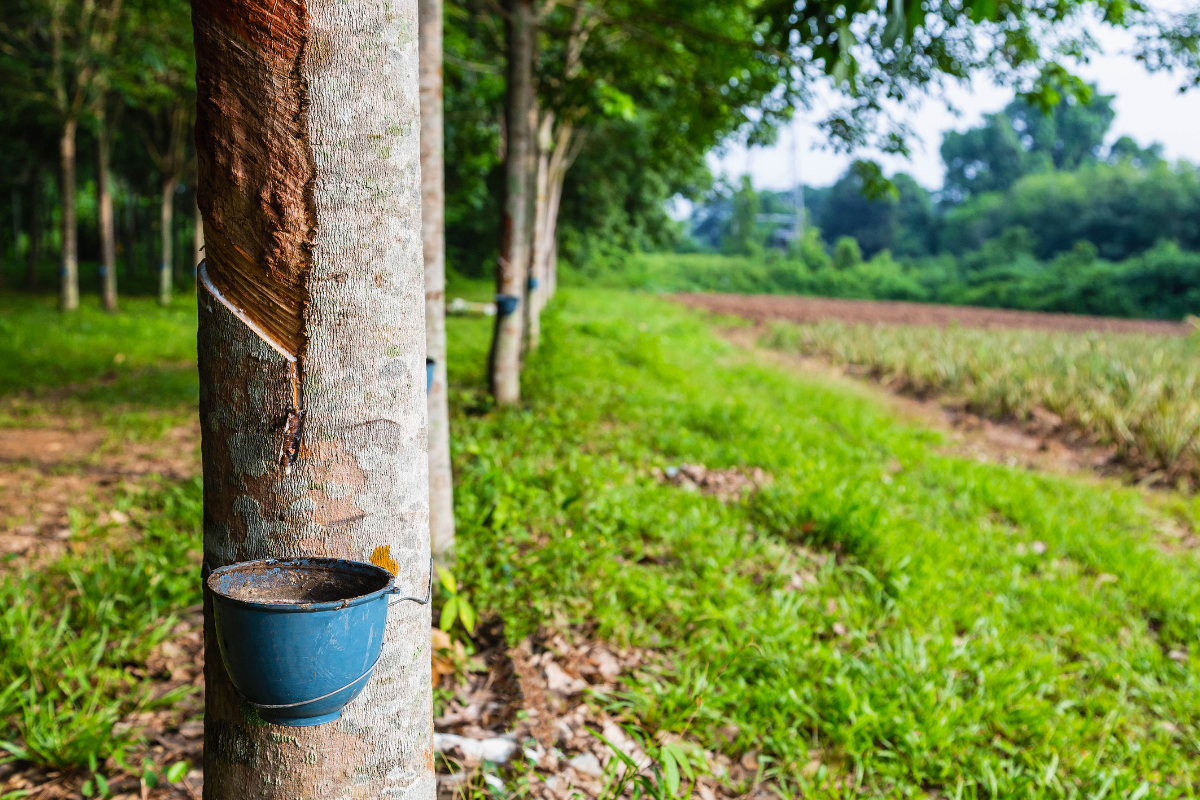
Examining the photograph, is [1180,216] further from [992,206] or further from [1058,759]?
[1058,759]

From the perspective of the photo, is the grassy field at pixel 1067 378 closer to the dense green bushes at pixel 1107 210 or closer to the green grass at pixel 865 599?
the green grass at pixel 865 599

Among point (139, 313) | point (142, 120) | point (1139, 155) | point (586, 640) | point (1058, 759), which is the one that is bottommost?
point (1058, 759)

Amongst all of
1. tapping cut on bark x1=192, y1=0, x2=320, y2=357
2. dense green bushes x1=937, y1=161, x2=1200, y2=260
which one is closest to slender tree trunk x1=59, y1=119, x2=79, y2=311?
tapping cut on bark x1=192, y1=0, x2=320, y2=357

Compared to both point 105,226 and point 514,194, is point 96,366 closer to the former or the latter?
point 514,194

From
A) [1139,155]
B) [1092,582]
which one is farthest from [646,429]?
[1139,155]

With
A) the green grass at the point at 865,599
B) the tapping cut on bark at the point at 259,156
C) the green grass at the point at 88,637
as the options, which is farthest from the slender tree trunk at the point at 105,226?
the tapping cut on bark at the point at 259,156

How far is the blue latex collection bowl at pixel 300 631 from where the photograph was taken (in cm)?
111

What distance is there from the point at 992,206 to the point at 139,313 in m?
48.6

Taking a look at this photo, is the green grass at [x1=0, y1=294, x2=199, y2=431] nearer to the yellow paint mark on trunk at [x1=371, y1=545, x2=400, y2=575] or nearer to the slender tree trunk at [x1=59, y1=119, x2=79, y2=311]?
the slender tree trunk at [x1=59, y1=119, x2=79, y2=311]

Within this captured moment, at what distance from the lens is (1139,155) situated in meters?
54.9

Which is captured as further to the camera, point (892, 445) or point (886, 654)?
point (892, 445)

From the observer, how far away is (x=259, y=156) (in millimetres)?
1209

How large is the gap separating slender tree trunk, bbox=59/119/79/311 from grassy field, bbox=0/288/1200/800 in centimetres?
887

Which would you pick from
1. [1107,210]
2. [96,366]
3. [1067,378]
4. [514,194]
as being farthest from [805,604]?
[1107,210]
